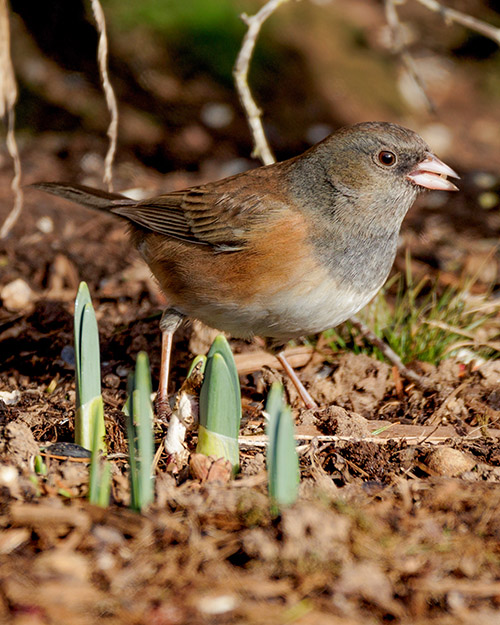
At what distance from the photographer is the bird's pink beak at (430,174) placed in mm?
2973

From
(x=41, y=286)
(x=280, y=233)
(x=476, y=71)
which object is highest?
(x=476, y=71)

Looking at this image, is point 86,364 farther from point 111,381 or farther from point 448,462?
point 448,462

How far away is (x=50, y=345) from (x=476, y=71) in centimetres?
492

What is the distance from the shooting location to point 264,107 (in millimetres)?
5738

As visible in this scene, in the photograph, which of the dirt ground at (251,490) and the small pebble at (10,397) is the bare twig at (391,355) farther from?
the small pebble at (10,397)

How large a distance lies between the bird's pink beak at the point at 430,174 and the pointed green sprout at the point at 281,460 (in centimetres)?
144

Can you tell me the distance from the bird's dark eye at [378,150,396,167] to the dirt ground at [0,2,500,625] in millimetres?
888

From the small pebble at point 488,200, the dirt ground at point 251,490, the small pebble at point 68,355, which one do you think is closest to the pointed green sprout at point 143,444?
the dirt ground at point 251,490

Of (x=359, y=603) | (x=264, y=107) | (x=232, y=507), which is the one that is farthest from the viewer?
(x=264, y=107)

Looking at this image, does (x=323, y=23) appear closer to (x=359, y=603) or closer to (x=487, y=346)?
(x=487, y=346)

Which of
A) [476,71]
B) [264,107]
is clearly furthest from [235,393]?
[476,71]

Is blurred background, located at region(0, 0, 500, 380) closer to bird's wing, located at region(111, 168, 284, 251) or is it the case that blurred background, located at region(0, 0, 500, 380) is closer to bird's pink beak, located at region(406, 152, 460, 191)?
bird's wing, located at region(111, 168, 284, 251)

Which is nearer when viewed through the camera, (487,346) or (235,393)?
(235,393)

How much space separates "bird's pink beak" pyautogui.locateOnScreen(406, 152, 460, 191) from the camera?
9.75ft
